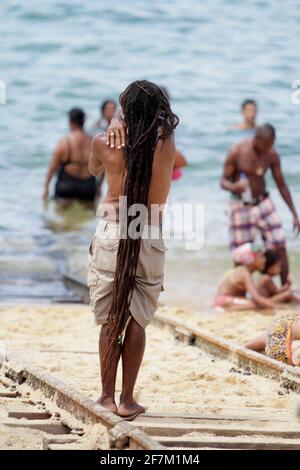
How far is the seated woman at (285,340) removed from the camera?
21.8 feet

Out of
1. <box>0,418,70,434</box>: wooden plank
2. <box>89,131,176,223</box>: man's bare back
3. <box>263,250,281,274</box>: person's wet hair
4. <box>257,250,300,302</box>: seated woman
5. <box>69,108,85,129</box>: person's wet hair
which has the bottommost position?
<box>257,250,300,302</box>: seated woman

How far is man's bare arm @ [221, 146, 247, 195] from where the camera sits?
1113 centimetres

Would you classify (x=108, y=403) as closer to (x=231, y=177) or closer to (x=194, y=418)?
(x=194, y=418)

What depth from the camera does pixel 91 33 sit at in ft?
78.2

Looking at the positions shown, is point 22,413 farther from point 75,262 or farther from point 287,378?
point 75,262

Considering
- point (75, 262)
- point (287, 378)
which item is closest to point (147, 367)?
point (287, 378)

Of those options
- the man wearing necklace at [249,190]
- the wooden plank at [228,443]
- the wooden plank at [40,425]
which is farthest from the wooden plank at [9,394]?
the man wearing necklace at [249,190]

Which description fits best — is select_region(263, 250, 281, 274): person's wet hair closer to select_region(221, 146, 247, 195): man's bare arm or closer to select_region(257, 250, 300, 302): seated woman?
select_region(257, 250, 300, 302): seated woman

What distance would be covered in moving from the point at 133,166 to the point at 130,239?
345 mm

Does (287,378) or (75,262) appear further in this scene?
(75,262)

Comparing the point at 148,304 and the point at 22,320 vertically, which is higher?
the point at 148,304

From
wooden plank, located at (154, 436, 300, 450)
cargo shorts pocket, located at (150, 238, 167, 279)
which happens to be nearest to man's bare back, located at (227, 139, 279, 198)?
cargo shorts pocket, located at (150, 238, 167, 279)

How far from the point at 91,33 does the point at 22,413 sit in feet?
62.7

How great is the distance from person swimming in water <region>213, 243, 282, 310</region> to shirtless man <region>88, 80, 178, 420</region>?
4932mm
